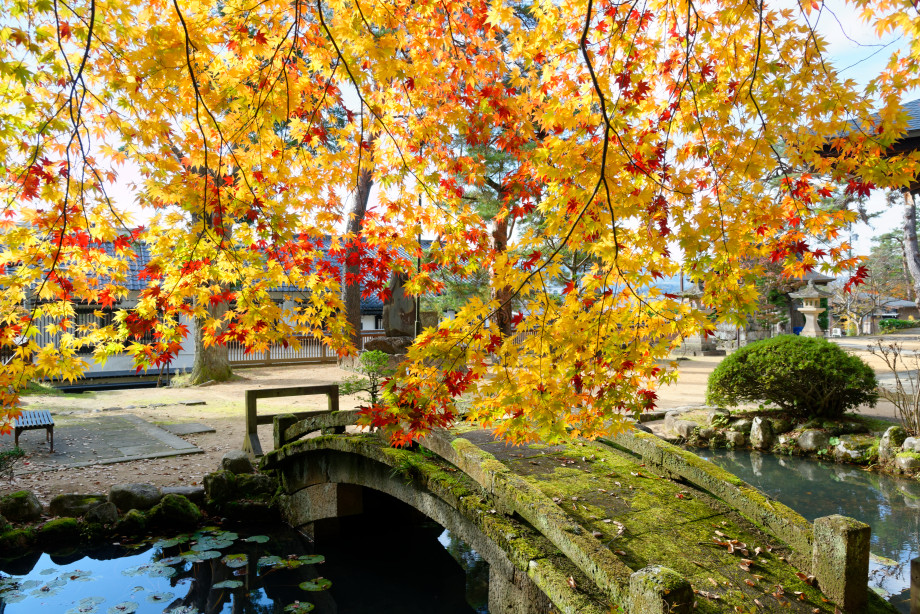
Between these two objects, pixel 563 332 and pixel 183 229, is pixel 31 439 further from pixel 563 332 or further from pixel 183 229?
pixel 563 332

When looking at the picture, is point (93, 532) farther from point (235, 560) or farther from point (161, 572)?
point (235, 560)

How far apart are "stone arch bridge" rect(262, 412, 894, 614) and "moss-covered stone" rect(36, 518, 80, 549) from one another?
3.24 m

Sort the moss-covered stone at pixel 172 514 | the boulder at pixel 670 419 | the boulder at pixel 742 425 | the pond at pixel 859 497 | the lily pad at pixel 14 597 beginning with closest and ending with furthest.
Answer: the lily pad at pixel 14 597
the pond at pixel 859 497
the moss-covered stone at pixel 172 514
the boulder at pixel 742 425
the boulder at pixel 670 419

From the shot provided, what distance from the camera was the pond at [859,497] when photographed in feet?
18.8

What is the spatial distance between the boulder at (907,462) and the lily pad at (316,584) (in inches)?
305

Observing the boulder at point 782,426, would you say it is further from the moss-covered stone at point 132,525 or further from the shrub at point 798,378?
the moss-covered stone at point 132,525

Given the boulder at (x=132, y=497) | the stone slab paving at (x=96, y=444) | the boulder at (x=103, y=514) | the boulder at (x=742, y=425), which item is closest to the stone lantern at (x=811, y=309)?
the boulder at (x=742, y=425)

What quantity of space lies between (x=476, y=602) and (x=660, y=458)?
2.56 m

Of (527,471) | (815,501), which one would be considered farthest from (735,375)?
(527,471)

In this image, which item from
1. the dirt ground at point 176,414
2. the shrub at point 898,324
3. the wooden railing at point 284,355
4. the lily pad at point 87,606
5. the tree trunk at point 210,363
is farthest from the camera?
the shrub at point 898,324

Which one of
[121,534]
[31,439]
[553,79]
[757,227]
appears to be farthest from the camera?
[31,439]

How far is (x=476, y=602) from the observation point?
6.04m

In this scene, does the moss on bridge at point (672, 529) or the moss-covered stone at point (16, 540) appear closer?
the moss on bridge at point (672, 529)

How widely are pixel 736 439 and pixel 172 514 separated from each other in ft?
28.1
